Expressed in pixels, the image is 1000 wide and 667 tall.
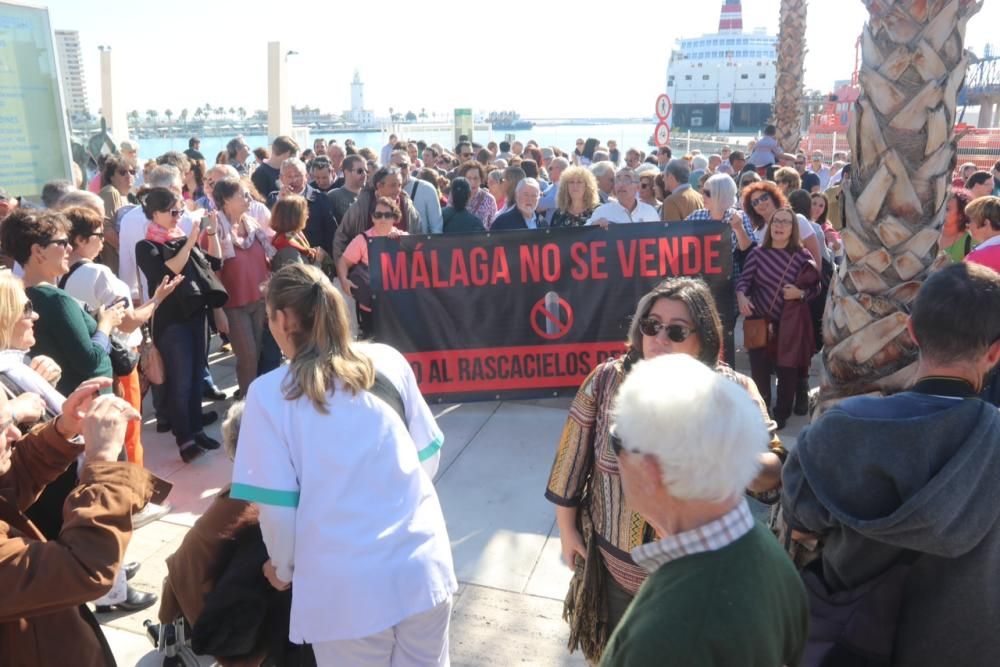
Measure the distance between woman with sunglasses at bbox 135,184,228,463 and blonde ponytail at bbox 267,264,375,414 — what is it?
3012 millimetres

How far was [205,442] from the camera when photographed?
18.0 ft

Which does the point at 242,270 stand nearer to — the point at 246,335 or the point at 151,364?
the point at 246,335

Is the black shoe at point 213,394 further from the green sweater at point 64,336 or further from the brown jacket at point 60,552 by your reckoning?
the brown jacket at point 60,552

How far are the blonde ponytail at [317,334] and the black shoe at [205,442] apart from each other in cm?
352

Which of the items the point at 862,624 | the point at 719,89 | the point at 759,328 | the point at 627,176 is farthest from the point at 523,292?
the point at 719,89

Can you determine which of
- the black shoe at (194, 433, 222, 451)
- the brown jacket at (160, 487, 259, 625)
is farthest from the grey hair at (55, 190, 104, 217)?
the brown jacket at (160, 487, 259, 625)

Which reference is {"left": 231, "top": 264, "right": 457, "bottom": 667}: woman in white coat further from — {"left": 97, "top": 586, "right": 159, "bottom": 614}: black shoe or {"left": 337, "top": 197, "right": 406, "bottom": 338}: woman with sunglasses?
{"left": 337, "top": 197, "right": 406, "bottom": 338}: woman with sunglasses

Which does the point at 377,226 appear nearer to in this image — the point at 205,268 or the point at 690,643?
the point at 205,268

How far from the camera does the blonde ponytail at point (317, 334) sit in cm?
224

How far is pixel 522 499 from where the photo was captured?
4.83 meters

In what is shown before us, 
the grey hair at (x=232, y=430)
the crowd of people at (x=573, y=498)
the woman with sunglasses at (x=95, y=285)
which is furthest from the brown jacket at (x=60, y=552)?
the woman with sunglasses at (x=95, y=285)

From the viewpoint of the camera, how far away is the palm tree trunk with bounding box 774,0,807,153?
1316 cm

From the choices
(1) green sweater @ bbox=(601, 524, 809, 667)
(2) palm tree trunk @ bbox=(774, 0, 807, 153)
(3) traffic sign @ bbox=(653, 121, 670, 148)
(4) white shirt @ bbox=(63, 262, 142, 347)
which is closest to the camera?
(1) green sweater @ bbox=(601, 524, 809, 667)

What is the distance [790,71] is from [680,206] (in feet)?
26.6
